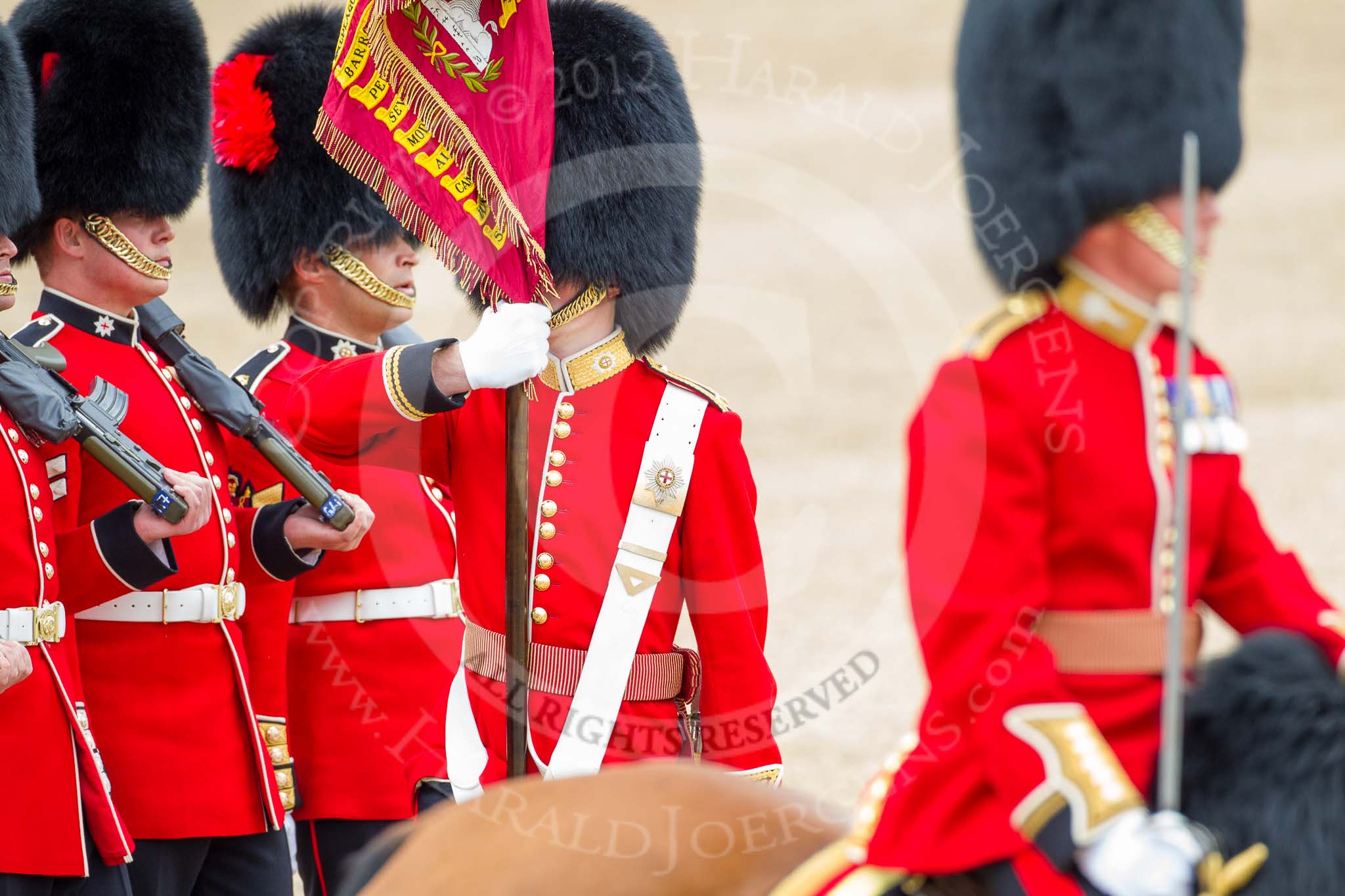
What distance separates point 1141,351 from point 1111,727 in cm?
37

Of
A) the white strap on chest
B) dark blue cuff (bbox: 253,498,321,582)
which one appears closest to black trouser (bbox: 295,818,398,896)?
dark blue cuff (bbox: 253,498,321,582)

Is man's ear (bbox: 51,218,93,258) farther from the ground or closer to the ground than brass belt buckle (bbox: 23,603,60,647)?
farther from the ground

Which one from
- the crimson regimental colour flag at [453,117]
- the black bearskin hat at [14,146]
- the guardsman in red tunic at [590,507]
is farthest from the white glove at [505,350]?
the black bearskin hat at [14,146]

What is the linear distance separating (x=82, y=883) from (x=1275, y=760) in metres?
1.79

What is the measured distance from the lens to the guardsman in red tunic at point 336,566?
3213 millimetres

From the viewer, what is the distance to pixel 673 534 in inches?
98.3

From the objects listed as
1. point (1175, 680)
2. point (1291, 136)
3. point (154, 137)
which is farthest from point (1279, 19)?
point (1175, 680)

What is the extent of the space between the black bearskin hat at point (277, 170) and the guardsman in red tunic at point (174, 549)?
0.34m

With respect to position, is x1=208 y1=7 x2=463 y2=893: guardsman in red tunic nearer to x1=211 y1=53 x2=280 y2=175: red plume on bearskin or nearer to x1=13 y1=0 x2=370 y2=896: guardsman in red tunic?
x1=211 y1=53 x2=280 y2=175: red plume on bearskin

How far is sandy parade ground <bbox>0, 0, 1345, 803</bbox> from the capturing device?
302 inches

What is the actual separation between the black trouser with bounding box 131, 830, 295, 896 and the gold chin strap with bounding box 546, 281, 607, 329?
3.51 ft

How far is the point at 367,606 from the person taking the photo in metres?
3.26

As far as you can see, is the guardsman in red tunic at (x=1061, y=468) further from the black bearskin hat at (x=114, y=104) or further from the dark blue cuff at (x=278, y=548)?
the black bearskin hat at (x=114, y=104)

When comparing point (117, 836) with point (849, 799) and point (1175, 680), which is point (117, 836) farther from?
point (849, 799)
